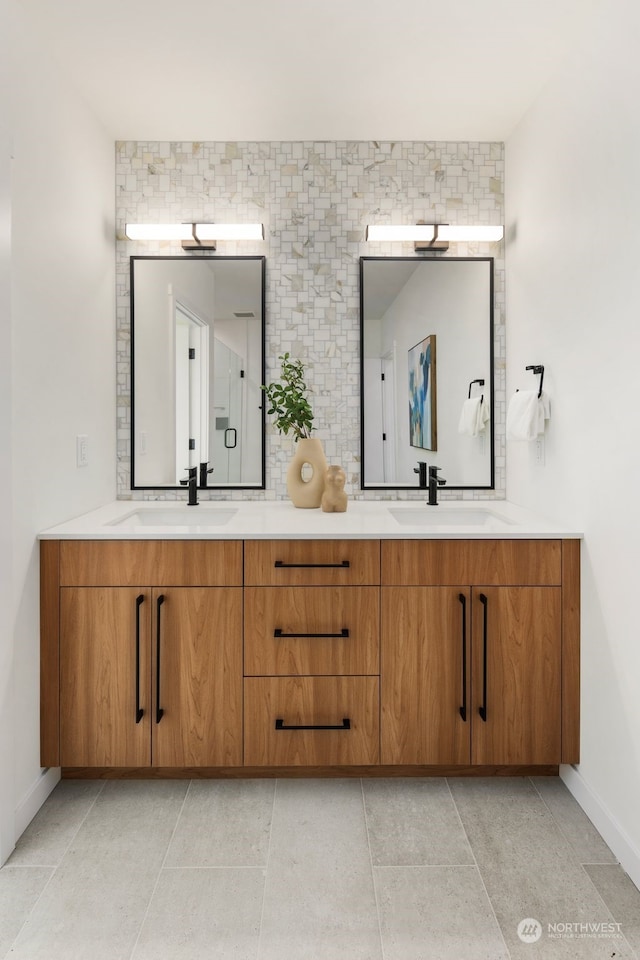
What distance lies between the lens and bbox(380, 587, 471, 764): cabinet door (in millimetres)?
2100

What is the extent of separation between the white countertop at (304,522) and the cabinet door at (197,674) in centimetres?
21

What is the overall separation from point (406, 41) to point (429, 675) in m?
2.01

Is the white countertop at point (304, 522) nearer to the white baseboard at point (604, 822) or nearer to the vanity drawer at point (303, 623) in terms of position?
the vanity drawer at point (303, 623)

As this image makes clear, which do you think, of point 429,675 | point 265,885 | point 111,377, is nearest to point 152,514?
point 111,377

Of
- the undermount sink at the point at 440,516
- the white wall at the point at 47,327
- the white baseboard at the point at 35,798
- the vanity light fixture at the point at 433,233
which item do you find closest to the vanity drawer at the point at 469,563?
the undermount sink at the point at 440,516

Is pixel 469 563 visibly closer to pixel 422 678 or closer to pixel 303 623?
pixel 422 678

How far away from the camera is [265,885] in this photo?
1676 mm

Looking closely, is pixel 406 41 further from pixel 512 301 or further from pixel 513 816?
pixel 513 816

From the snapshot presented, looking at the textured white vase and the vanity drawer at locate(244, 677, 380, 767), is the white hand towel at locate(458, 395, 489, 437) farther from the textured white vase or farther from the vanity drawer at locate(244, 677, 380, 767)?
the vanity drawer at locate(244, 677, 380, 767)

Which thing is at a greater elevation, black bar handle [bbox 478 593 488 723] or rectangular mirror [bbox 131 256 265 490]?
rectangular mirror [bbox 131 256 265 490]

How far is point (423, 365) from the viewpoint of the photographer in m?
2.78

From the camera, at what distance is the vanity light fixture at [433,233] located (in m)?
2.73

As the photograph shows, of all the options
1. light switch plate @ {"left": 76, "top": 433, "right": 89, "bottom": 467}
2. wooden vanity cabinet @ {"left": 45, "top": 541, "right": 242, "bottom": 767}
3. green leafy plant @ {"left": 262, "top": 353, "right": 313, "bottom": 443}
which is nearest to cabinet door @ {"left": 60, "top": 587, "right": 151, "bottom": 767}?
wooden vanity cabinet @ {"left": 45, "top": 541, "right": 242, "bottom": 767}

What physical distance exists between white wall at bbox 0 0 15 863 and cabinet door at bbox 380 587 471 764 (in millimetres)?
1087
